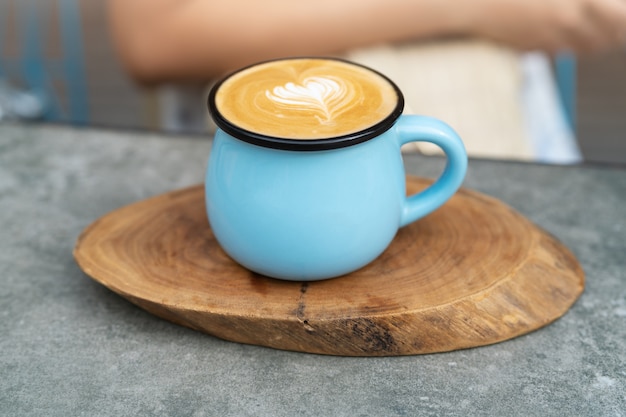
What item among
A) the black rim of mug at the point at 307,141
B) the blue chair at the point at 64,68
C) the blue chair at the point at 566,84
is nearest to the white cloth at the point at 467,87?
the blue chair at the point at 566,84

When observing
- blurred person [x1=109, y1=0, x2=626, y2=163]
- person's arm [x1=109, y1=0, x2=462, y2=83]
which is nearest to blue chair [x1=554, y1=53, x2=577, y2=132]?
blurred person [x1=109, y1=0, x2=626, y2=163]

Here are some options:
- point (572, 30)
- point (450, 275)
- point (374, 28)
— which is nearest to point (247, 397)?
point (450, 275)

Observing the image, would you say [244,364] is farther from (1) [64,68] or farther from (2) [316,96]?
(1) [64,68]

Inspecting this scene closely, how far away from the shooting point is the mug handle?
1.96 feet

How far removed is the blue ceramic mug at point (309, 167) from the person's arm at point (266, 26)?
55 cm

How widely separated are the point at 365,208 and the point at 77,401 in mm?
251

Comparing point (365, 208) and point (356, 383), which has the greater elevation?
point (365, 208)

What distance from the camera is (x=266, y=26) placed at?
1.15 m

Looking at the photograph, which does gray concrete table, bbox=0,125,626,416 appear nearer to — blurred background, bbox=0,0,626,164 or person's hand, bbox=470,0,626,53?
person's hand, bbox=470,0,626,53

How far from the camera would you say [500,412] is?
529 mm

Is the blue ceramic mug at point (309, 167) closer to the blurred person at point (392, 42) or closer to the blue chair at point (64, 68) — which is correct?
the blurred person at point (392, 42)

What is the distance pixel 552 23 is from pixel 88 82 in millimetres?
1709

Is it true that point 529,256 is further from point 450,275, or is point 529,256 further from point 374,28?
point 374,28

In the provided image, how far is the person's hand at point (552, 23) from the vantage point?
1.25 meters
